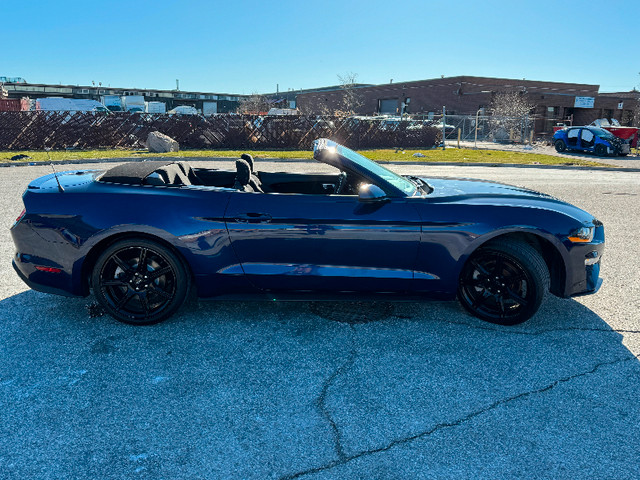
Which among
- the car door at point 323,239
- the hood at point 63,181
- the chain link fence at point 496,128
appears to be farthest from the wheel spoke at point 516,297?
the chain link fence at point 496,128

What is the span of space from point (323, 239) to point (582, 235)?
199 cm

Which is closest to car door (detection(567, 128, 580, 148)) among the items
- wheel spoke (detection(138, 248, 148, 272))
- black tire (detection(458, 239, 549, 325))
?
black tire (detection(458, 239, 549, 325))

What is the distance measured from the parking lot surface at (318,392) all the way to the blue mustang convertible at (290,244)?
12.1 inches

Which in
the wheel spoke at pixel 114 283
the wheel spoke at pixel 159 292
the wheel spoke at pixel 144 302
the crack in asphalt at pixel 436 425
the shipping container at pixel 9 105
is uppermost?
the shipping container at pixel 9 105

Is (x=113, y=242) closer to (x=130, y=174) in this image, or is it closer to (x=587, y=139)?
(x=130, y=174)

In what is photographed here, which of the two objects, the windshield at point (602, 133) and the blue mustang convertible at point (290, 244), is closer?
the blue mustang convertible at point (290, 244)

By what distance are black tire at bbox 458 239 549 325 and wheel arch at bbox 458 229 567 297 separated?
84 mm

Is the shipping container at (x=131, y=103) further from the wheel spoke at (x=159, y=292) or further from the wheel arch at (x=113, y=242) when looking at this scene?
the wheel spoke at (x=159, y=292)

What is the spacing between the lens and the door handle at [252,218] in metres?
3.32

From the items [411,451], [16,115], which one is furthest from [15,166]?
[411,451]

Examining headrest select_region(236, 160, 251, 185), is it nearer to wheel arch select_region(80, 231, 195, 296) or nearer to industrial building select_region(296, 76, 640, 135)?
wheel arch select_region(80, 231, 195, 296)

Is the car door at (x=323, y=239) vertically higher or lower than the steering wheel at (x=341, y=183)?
lower

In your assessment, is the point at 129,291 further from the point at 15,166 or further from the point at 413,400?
the point at 15,166

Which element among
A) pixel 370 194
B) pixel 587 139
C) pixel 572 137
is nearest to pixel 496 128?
pixel 572 137
